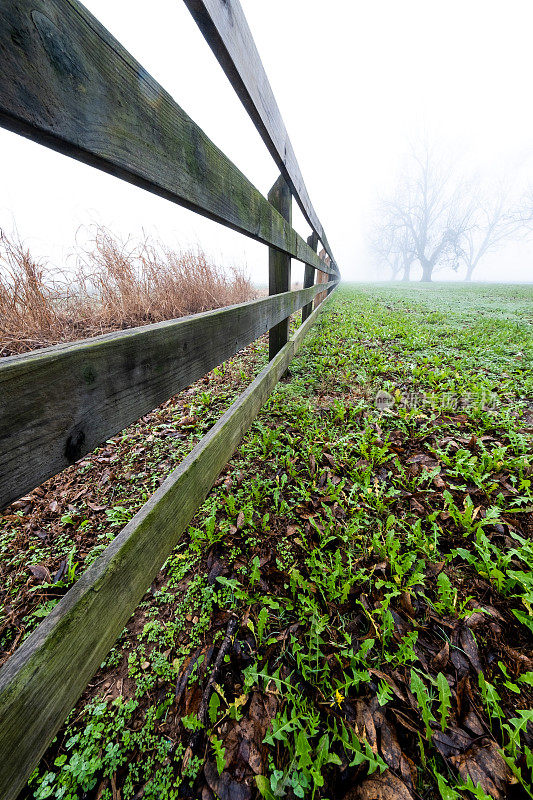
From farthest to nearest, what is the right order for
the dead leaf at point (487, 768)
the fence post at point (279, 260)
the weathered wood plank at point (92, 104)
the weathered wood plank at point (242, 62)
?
the fence post at point (279, 260) < the weathered wood plank at point (242, 62) < the dead leaf at point (487, 768) < the weathered wood plank at point (92, 104)

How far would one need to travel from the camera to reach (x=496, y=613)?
1184 millimetres

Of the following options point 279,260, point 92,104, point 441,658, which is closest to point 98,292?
point 279,260

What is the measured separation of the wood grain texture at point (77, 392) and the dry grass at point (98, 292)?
336 centimetres

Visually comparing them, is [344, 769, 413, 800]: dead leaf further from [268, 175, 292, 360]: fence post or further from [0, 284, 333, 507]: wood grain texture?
[268, 175, 292, 360]: fence post

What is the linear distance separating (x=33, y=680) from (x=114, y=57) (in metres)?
1.30

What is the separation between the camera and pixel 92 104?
23.5 inches

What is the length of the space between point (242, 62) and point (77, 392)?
5.50ft

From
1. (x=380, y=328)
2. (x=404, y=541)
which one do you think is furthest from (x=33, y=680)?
(x=380, y=328)

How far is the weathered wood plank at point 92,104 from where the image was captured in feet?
1.53

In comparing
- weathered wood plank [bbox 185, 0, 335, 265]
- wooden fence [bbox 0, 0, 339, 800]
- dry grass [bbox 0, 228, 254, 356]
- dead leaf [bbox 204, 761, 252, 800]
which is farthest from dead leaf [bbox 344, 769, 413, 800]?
dry grass [bbox 0, 228, 254, 356]

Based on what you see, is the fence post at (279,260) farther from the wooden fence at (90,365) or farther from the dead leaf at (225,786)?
the dead leaf at (225,786)

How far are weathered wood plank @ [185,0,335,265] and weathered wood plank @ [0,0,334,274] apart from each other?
0.41 meters

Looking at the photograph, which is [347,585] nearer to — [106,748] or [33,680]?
[106,748]

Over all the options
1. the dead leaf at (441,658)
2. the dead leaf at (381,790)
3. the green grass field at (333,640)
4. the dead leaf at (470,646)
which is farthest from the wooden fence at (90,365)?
the dead leaf at (470,646)
